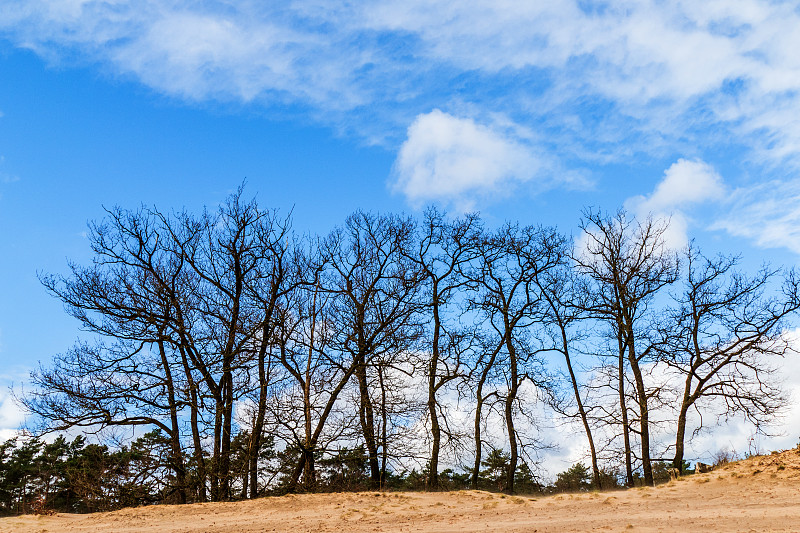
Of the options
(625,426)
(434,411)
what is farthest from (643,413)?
(434,411)

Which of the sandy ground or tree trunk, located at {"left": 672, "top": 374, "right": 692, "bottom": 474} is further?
tree trunk, located at {"left": 672, "top": 374, "right": 692, "bottom": 474}

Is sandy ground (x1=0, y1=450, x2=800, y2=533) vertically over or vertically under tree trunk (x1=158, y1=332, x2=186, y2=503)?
under

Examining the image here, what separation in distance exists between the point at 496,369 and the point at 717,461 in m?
7.66

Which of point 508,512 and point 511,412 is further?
point 511,412

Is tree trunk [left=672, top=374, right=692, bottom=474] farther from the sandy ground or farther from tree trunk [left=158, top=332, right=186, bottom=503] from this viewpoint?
tree trunk [left=158, top=332, right=186, bottom=503]

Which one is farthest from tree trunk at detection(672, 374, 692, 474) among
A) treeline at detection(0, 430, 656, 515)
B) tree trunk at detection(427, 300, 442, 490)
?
tree trunk at detection(427, 300, 442, 490)

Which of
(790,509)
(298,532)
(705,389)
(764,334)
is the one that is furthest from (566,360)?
(298,532)

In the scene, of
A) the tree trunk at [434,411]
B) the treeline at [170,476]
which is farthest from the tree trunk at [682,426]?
the tree trunk at [434,411]

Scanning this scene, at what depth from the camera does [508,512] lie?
14.6 m

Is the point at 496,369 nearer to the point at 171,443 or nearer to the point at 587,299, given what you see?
the point at 587,299

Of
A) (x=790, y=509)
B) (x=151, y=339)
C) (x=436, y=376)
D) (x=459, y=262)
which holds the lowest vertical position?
(x=790, y=509)

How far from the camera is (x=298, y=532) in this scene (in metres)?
13.2

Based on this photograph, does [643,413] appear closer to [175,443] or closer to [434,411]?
[434,411]

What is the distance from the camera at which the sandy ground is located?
12.6m
